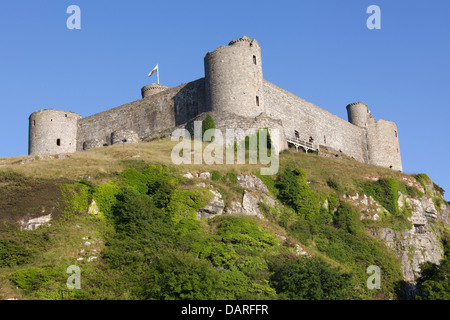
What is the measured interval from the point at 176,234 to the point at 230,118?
17.7 m

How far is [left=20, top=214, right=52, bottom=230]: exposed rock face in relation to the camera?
29.9 meters

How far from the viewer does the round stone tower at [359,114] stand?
67438 mm

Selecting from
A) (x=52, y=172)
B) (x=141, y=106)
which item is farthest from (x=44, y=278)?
(x=141, y=106)

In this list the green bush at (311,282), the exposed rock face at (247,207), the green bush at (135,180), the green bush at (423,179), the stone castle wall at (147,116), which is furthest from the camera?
the stone castle wall at (147,116)

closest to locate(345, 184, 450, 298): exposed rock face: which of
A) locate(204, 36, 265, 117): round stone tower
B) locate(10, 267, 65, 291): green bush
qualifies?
locate(204, 36, 265, 117): round stone tower

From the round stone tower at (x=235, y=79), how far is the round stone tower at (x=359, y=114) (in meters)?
19.0

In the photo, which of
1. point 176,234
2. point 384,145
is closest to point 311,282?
point 176,234

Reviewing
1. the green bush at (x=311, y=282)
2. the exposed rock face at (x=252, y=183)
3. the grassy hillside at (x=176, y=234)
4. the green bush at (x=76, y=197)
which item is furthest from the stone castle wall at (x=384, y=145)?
the green bush at (x=76, y=197)

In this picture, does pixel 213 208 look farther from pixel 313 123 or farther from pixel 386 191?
pixel 313 123

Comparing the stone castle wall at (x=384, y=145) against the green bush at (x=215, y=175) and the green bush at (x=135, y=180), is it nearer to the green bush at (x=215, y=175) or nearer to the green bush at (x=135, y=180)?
the green bush at (x=215, y=175)

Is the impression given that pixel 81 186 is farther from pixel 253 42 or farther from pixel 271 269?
pixel 253 42

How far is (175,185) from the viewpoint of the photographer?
34.8 metres
